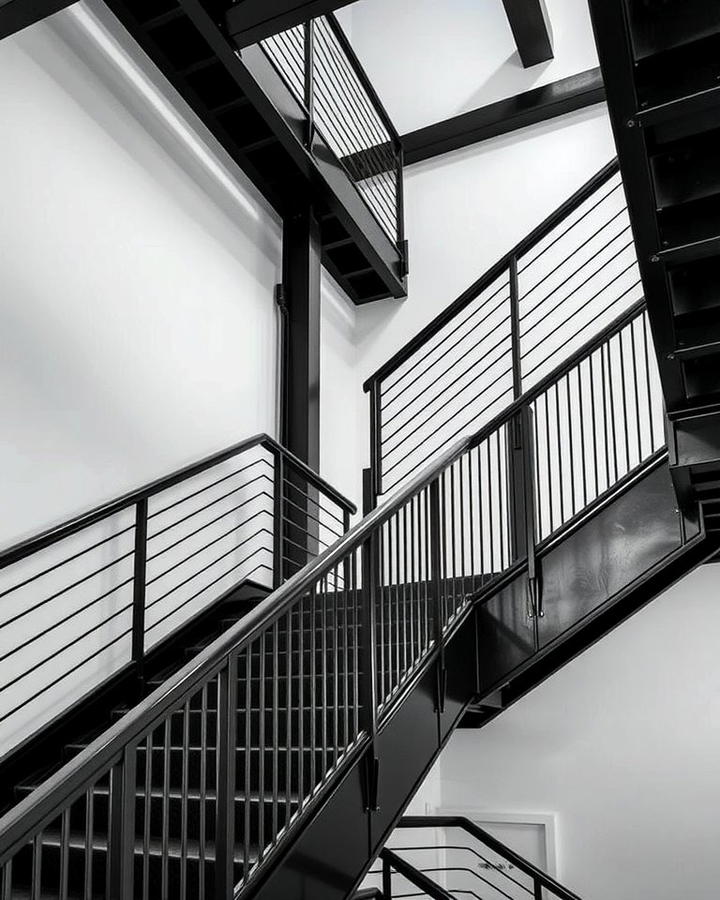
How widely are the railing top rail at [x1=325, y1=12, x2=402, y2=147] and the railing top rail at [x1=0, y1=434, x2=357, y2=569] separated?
3.46 meters

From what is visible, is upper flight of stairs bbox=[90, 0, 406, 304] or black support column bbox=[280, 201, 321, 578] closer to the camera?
upper flight of stairs bbox=[90, 0, 406, 304]

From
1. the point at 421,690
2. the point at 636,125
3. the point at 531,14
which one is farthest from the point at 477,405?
the point at 636,125

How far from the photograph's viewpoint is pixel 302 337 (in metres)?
7.24

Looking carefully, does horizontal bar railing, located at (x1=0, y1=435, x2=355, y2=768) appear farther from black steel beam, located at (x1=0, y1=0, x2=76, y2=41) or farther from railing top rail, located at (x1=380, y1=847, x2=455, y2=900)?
black steel beam, located at (x1=0, y1=0, x2=76, y2=41)

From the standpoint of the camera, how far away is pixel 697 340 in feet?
11.6

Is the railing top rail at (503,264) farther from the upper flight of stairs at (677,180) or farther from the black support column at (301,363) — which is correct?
the upper flight of stairs at (677,180)

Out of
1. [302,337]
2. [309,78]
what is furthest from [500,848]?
[309,78]

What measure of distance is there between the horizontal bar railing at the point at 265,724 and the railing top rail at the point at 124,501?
3.54 ft

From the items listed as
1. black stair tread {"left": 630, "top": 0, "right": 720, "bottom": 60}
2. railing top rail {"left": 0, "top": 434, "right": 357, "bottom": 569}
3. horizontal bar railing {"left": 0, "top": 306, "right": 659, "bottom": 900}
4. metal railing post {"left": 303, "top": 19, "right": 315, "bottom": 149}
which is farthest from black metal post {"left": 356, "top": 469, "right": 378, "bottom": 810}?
metal railing post {"left": 303, "top": 19, "right": 315, "bottom": 149}

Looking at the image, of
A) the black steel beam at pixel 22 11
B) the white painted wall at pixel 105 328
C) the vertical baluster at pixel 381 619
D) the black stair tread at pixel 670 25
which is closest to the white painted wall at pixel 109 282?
the white painted wall at pixel 105 328

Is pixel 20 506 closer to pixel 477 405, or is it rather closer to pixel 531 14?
pixel 477 405

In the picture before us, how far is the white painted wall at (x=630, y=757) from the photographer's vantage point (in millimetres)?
6156

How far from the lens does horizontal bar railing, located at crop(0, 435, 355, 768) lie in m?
4.41

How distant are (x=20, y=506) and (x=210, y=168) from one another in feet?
10.3
